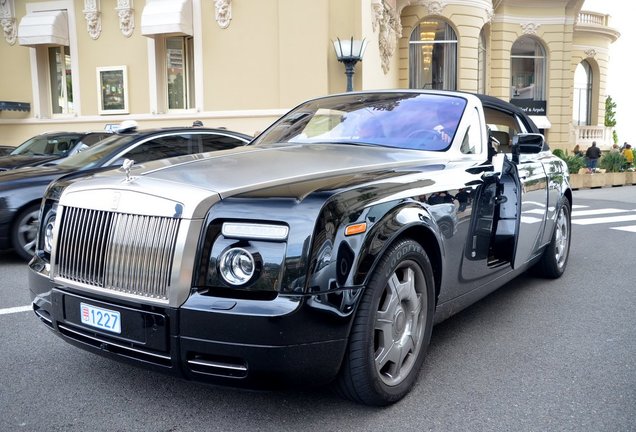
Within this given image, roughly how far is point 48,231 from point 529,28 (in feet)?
100

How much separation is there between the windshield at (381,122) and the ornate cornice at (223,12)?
45.0 ft

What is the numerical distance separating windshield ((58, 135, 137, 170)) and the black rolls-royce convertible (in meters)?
3.73

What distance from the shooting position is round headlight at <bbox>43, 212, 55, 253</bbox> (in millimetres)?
3449

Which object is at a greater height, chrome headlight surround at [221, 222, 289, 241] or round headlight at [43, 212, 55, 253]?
chrome headlight surround at [221, 222, 289, 241]

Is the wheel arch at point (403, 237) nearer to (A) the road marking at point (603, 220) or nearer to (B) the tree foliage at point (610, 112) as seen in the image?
(A) the road marking at point (603, 220)

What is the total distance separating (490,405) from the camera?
10.4 ft

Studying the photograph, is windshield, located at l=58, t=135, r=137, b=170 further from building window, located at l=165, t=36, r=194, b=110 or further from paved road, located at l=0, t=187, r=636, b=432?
building window, located at l=165, t=36, r=194, b=110

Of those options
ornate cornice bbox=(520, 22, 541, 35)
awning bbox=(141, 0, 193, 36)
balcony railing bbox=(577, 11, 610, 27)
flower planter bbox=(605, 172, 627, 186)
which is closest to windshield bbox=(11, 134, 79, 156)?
awning bbox=(141, 0, 193, 36)

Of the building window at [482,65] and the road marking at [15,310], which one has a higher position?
the building window at [482,65]

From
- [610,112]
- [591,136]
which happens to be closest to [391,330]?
[591,136]

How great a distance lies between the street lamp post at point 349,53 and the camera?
15.7m

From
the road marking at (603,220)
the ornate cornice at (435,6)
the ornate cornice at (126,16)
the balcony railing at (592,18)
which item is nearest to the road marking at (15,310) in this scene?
the road marking at (603,220)

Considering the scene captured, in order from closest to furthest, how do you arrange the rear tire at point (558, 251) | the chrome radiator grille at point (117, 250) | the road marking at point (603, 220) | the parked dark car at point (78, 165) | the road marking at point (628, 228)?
1. the chrome radiator grille at point (117, 250)
2. the rear tire at point (558, 251)
3. the parked dark car at point (78, 165)
4. the road marking at point (628, 228)
5. the road marking at point (603, 220)

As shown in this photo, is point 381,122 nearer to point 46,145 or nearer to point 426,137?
point 426,137
